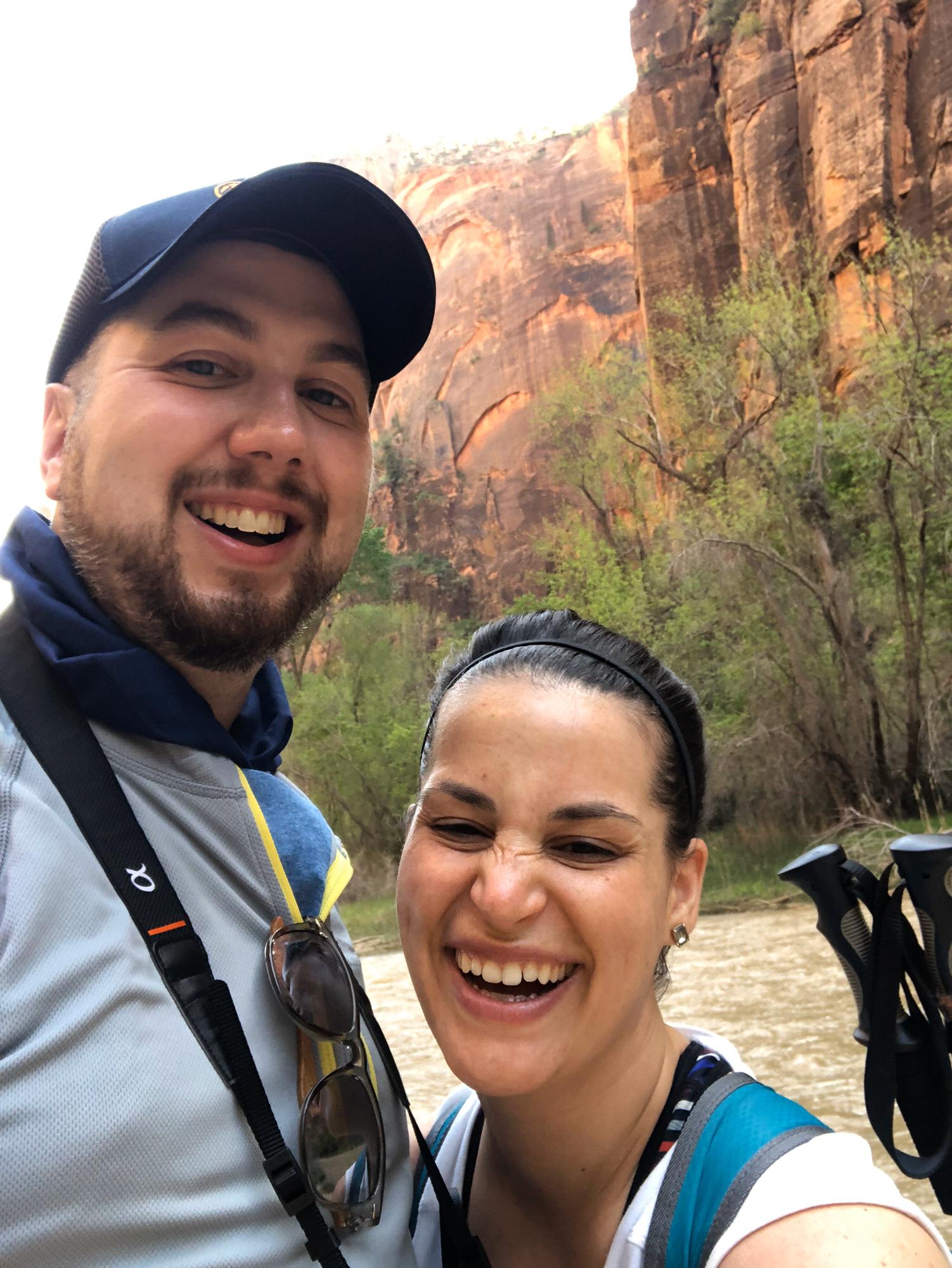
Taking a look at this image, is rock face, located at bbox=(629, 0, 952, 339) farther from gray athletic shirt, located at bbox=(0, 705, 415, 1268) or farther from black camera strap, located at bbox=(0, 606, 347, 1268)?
gray athletic shirt, located at bbox=(0, 705, 415, 1268)

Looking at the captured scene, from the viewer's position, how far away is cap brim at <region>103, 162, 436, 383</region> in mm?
1520

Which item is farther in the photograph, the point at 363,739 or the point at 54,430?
the point at 363,739

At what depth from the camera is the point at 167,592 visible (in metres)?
1.48

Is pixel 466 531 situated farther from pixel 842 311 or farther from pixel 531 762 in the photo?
pixel 531 762

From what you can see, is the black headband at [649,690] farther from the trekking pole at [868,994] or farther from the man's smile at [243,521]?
the man's smile at [243,521]

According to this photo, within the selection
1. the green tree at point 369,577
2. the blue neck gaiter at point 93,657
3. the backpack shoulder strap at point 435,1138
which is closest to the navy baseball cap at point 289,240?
the blue neck gaiter at point 93,657

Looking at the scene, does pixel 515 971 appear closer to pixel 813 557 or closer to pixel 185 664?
pixel 185 664

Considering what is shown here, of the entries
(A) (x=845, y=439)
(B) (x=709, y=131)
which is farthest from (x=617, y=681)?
(B) (x=709, y=131)

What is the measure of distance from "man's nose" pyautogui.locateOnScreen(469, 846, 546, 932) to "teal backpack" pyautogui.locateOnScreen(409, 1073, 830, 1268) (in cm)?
37

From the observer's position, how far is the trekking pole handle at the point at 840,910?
5.94 ft

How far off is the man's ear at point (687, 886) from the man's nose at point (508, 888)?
312mm

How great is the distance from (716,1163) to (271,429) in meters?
1.21

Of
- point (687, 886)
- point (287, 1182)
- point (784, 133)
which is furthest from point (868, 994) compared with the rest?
point (784, 133)

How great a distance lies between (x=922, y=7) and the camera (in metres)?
19.4
